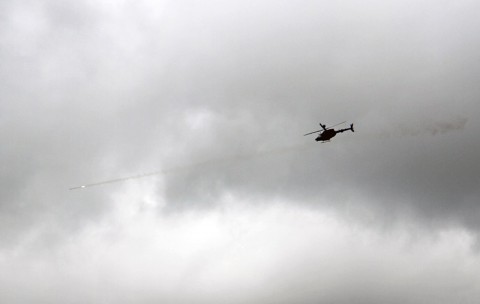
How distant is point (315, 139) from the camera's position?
156 meters

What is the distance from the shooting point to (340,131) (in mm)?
156375

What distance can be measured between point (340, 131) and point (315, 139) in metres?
8.68
